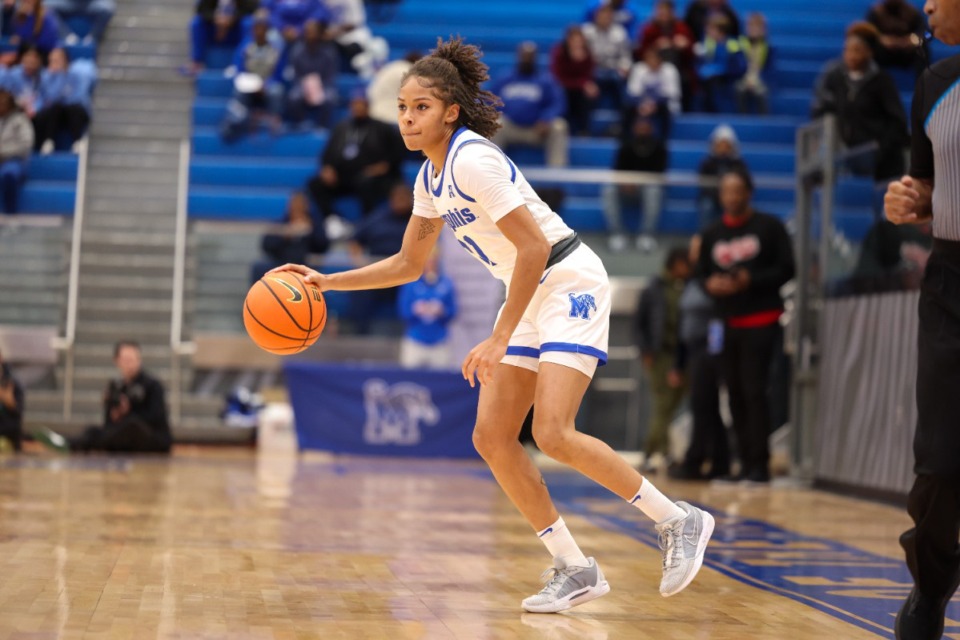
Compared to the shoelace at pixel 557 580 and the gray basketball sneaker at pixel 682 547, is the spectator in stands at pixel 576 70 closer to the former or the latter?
the gray basketball sneaker at pixel 682 547

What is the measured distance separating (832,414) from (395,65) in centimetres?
860

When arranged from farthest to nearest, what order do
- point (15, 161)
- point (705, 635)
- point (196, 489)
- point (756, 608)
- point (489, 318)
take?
point (15, 161)
point (489, 318)
point (196, 489)
point (756, 608)
point (705, 635)

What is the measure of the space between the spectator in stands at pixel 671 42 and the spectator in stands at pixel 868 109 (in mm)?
6925

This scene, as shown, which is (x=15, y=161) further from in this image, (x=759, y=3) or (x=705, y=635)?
(x=705, y=635)

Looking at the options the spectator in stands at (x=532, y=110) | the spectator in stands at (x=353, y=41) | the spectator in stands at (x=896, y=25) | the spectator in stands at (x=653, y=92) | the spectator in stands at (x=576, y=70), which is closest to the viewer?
the spectator in stands at (x=532, y=110)

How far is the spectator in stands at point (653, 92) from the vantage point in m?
17.8

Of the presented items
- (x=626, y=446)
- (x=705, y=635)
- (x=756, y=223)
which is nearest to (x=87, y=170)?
(x=626, y=446)

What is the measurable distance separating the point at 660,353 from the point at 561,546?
8067 mm

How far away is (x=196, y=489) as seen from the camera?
31.3 ft

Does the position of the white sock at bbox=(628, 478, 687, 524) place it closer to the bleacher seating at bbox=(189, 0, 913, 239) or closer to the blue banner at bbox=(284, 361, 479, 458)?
the blue banner at bbox=(284, 361, 479, 458)

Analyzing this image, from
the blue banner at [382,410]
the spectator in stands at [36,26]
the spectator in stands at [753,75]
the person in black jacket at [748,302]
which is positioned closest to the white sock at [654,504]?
the person in black jacket at [748,302]

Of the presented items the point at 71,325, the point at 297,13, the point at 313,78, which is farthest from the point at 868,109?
the point at 297,13

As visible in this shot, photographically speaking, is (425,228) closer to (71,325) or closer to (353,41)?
(71,325)

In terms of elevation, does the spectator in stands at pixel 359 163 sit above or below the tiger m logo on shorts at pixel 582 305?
above
